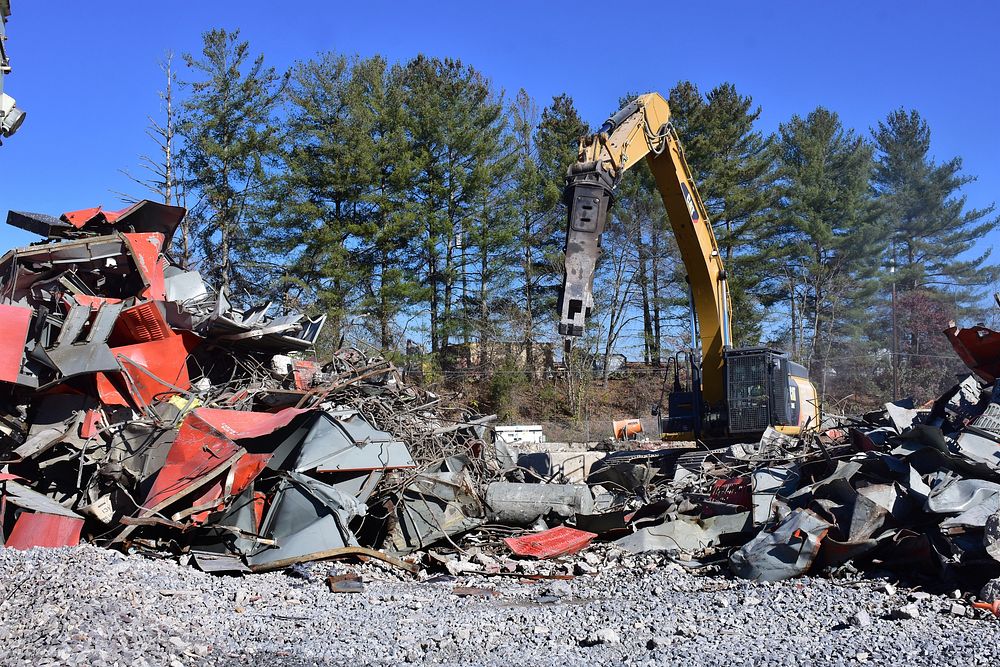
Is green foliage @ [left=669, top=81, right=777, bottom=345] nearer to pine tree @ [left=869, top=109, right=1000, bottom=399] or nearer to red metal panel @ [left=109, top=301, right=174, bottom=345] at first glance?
pine tree @ [left=869, top=109, right=1000, bottom=399]

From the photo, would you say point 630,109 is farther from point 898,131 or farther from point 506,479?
point 898,131

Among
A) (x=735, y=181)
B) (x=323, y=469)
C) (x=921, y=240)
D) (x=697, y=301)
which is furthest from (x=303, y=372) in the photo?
(x=921, y=240)

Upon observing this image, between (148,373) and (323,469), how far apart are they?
2690mm

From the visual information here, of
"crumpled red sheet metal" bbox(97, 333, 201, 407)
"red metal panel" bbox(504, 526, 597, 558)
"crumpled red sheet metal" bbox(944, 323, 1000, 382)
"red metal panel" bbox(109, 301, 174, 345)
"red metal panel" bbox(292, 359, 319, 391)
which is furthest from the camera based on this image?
"red metal panel" bbox(292, 359, 319, 391)

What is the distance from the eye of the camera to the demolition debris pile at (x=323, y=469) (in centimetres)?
737

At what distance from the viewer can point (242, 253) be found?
91.1ft

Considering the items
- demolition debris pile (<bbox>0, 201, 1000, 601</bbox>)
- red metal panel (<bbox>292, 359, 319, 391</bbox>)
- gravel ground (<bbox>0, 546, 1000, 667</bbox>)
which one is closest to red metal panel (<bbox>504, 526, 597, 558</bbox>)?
demolition debris pile (<bbox>0, 201, 1000, 601</bbox>)

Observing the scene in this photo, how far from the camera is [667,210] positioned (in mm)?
13406

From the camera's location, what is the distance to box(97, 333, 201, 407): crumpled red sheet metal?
905cm

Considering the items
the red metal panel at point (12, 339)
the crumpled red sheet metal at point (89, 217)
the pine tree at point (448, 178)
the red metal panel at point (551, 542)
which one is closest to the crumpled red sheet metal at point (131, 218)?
the crumpled red sheet metal at point (89, 217)

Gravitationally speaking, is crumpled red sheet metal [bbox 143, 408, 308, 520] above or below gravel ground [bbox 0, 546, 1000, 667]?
above

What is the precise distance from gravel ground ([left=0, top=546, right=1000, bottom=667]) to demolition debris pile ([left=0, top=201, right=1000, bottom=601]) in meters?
0.56

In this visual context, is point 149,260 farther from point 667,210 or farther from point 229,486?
point 667,210

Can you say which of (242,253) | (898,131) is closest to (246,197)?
(242,253)
